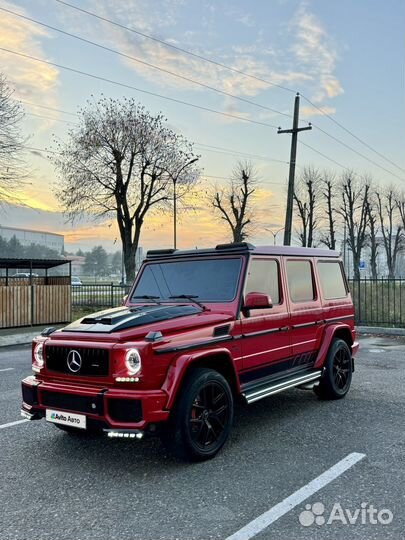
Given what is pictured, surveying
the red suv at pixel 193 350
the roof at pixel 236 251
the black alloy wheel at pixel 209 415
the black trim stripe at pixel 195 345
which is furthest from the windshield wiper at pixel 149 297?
the black alloy wheel at pixel 209 415

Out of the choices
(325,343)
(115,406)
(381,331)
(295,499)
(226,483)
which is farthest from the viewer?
(381,331)

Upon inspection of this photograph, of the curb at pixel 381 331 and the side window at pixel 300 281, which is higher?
the side window at pixel 300 281

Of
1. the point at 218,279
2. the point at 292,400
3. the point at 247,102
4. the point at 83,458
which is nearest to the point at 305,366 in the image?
the point at 292,400

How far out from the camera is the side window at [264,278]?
5.22 metres

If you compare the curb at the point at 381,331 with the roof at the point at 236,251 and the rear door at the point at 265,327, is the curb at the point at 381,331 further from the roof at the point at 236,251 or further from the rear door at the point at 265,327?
the rear door at the point at 265,327

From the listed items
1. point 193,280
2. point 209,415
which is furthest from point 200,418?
point 193,280

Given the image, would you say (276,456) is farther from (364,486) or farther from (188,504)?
(188,504)

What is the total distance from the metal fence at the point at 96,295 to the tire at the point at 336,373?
1426 centimetres

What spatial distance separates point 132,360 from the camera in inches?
156

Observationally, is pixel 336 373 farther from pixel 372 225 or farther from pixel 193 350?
pixel 372 225

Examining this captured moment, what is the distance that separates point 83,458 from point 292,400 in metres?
3.09

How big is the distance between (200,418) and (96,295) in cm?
1741

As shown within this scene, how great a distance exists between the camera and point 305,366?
5977mm

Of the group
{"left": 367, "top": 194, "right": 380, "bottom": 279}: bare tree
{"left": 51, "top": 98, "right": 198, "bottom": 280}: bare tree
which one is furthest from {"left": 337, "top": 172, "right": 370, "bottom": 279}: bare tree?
{"left": 51, "top": 98, "right": 198, "bottom": 280}: bare tree
